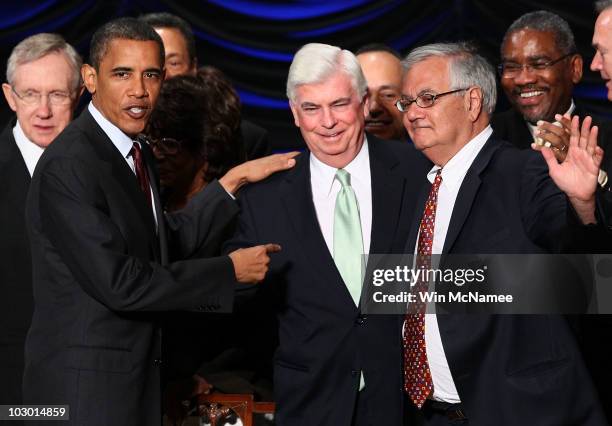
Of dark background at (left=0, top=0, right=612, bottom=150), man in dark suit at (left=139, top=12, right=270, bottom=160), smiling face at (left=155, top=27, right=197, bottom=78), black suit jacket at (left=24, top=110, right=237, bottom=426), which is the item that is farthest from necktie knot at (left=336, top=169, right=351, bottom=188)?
dark background at (left=0, top=0, right=612, bottom=150)

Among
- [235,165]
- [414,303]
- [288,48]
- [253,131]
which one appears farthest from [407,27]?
[414,303]

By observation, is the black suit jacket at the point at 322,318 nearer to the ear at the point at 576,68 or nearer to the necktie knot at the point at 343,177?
the necktie knot at the point at 343,177

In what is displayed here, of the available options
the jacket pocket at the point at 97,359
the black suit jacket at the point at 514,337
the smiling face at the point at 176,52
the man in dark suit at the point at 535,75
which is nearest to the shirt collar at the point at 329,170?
the black suit jacket at the point at 514,337

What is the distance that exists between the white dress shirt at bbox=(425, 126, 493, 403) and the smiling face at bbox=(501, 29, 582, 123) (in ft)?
4.12

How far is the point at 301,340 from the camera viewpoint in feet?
10.7

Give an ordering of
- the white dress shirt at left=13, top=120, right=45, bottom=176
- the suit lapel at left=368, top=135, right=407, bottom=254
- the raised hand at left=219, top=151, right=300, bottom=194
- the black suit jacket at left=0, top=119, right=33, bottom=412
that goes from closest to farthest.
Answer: the suit lapel at left=368, top=135, right=407, bottom=254 → the raised hand at left=219, top=151, right=300, bottom=194 → the black suit jacket at left=0, top=119, right=33, bottom=412 → the white dress shirt at left=13, top=120, right=45, bottom=176

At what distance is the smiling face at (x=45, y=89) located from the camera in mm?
3938

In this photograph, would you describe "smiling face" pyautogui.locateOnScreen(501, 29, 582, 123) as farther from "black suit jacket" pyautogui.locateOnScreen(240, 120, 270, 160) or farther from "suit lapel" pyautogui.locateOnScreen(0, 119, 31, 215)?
"suit lapel" pyautogui.locateOnScreen(0, 119, 31, 215)

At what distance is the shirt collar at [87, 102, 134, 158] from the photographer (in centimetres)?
319

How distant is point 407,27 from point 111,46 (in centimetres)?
315

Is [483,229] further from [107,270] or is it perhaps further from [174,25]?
[174,25]

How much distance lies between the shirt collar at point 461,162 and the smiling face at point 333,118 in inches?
13.0

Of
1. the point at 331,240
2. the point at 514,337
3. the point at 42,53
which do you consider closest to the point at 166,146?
the point at 42,53

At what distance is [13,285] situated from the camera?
367 cm
